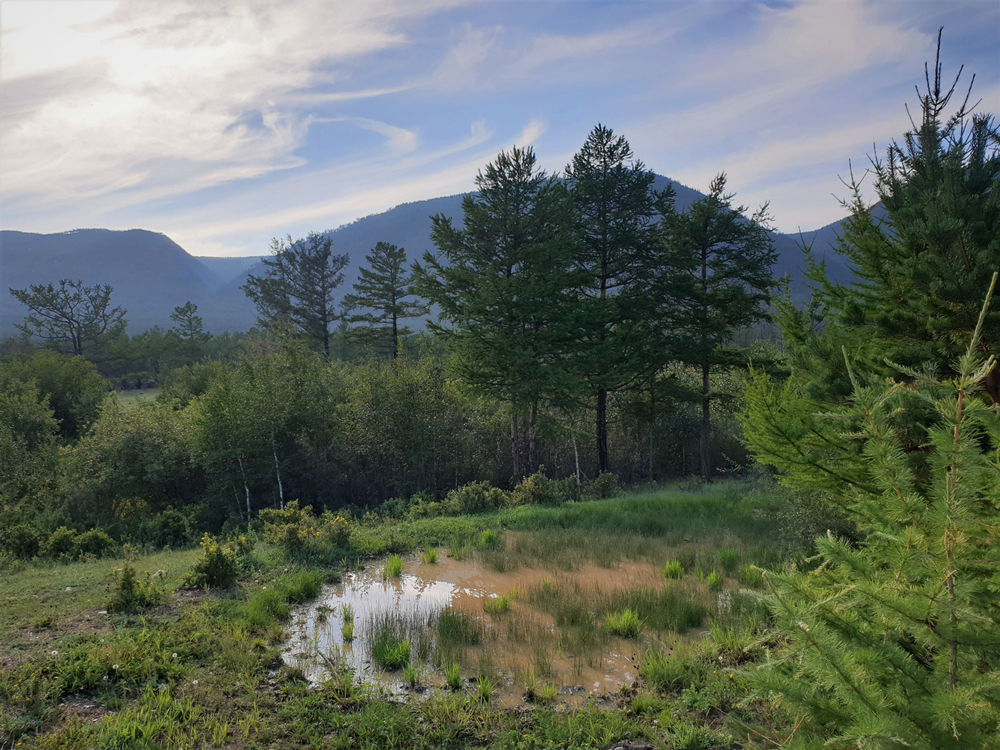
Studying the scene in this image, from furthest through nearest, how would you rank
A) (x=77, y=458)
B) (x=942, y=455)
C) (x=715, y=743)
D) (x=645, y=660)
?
(x=77, y=458) < (x=645, y=660) < (x=715, y=743) < (x=942, y=455)

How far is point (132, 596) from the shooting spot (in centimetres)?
713

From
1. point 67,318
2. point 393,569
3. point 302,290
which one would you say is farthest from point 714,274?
point 67,318

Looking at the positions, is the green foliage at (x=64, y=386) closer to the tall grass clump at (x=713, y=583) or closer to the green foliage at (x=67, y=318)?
the green foliage at (x=67, y=318)

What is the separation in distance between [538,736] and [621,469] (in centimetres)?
2114

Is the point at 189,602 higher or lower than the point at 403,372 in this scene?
lower

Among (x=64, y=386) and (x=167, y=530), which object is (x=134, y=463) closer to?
(x=167, y=530)

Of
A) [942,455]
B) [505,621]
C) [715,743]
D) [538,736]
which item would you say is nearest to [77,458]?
[505,621]

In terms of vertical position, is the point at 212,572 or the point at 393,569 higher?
the point at 212,572

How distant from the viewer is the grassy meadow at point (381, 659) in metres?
4.50

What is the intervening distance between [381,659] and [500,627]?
1612 mm

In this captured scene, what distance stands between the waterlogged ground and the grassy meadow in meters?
0.04

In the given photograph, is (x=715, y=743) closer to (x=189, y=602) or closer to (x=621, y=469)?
(x=189, y=602)

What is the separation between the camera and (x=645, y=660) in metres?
5.73

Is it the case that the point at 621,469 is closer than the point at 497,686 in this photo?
No
